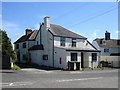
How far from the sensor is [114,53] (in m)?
65.8

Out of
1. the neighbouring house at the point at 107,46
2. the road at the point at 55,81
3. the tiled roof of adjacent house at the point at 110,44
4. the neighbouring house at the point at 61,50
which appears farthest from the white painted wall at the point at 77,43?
the tiled roof of adjacent house at the point at 110,44

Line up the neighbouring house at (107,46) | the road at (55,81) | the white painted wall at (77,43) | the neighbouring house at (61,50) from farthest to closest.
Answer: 1. the neighbouring house at (107,46)
2. the white painted wall at (77,43)
3. the neighbouring house at (61,50)
4. the road at (55,81)

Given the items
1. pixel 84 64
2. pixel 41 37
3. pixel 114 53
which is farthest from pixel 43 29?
pixel 114 53

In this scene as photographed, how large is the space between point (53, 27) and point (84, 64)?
30.5 ft

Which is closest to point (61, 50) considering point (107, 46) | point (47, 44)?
point (47, 44)

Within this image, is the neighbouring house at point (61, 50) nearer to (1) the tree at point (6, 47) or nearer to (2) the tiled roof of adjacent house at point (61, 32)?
(2) the tiled roof of adjacent house at point (61, 32)

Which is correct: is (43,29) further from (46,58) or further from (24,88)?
(24,88)

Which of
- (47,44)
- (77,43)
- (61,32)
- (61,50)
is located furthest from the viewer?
(77,43)

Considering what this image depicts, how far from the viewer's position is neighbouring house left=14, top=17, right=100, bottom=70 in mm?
40125

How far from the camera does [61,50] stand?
40.5 meters

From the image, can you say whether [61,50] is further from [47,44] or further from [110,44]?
[110,44]

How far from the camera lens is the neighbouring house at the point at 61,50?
4012 cm

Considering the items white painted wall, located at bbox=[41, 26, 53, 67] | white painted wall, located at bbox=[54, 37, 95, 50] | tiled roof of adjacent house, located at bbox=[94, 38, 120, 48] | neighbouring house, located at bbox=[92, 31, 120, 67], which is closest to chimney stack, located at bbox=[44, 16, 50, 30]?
white painted wall, located at bbox=[41, 26, 53, 67]

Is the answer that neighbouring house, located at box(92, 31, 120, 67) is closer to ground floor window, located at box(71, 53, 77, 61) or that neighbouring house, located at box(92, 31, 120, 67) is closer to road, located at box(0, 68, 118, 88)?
ground floor window, located at box(71, 53, 77, 61)
